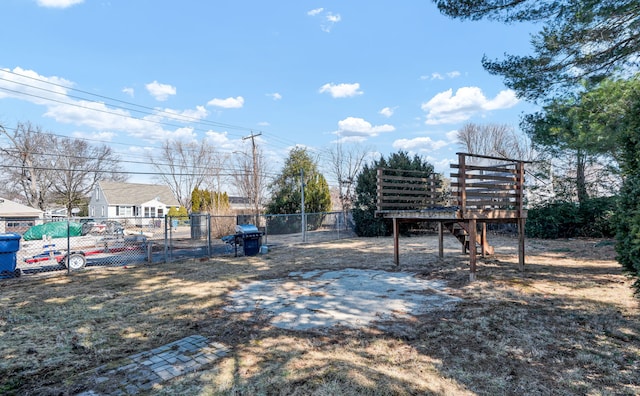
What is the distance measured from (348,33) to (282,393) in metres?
13.9

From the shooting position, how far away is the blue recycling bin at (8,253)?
21.2ft

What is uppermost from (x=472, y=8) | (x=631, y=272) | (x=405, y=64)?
(x=405, y=64)

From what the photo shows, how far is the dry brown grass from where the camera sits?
240 cm

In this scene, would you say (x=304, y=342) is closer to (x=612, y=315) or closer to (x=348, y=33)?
(x=612, y=315)

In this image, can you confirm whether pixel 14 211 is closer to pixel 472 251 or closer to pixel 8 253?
pixel 8 253

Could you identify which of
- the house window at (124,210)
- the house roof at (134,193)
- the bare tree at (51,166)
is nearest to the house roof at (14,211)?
the bare tree at (51,166)

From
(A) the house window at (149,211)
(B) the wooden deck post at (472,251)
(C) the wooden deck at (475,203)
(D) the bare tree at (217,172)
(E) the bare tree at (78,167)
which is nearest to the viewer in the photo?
(B) the wooden deck post at (472,251)

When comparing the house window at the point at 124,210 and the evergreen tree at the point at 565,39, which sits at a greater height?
the evergreen tree at the point at 565,39

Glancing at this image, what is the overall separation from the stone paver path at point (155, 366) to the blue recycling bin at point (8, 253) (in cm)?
572

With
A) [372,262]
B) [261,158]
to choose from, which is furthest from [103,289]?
[261,158]

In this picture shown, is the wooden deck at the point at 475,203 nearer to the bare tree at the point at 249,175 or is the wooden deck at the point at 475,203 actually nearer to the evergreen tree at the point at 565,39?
the evergreen tree at the point at 565,39

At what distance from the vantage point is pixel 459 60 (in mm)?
11891

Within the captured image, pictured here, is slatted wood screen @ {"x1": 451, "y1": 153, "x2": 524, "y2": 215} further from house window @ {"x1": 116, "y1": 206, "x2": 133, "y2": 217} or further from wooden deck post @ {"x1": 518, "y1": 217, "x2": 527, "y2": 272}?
house window @ {"x1": 116, "y1": 206, "x2": 133, "y2": 217}

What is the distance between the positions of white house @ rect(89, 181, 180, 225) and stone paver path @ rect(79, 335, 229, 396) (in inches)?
1202
